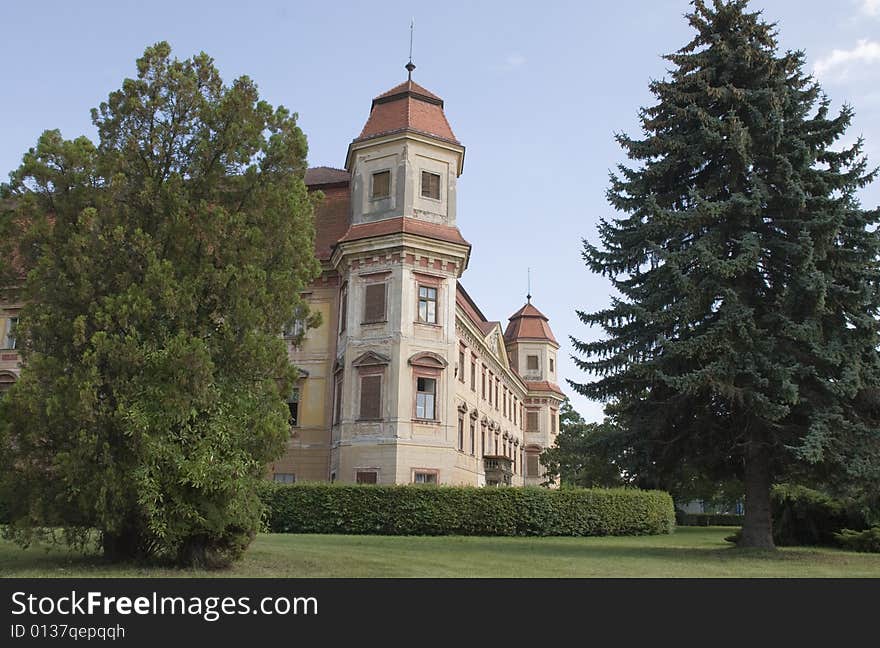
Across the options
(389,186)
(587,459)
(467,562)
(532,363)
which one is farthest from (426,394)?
(532,363)

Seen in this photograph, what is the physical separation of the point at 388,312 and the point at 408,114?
7.90 m

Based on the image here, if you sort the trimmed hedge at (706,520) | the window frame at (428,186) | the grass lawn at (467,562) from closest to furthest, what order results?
the grass lawn at (467,562)
the window frame at (428,186)
the trimmed hedge at (706,520)

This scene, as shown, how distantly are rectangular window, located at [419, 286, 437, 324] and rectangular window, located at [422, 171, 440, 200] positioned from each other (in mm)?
3636

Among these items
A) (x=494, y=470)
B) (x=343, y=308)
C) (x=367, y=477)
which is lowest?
(x=367, y=477)

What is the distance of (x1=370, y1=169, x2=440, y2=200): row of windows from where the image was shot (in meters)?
29.6

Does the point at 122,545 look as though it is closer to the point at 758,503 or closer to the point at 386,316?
the point at 758,503

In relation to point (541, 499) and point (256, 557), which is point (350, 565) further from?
point (541, 499)

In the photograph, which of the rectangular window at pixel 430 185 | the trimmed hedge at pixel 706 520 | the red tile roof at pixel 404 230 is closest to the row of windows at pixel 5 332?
the red tile roof at pixel 404 230

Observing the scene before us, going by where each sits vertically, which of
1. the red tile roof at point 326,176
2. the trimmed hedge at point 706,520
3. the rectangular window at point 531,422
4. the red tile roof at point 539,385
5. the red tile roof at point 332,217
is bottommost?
the trimmed hedge at point 706,520

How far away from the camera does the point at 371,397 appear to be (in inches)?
1104

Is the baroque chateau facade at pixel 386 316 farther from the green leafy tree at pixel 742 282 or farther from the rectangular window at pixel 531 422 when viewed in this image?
the rectangular window at pixel 531 422

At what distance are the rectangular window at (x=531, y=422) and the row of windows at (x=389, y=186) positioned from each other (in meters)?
34.5

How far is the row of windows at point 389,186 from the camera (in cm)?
2964
